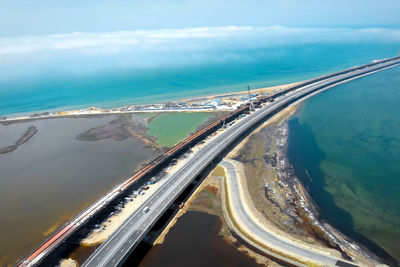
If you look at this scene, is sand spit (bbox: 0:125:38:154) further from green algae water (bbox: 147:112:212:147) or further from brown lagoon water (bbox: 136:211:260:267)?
brown lagoon water (bbox: 136:211:260:267)

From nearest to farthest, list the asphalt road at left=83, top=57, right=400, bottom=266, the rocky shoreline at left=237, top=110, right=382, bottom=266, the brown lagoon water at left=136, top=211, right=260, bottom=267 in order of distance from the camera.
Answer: the rocky shoreline at left=237, top=110, right=382, bottom=266, the asphalt road at left=83, top=57, right=400, bottom=266, the brown lagoon water at left=136, top=211, right=260, bottom=267

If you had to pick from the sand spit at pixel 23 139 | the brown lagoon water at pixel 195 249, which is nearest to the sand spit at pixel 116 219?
the brown lagoon water at pixel 195 249

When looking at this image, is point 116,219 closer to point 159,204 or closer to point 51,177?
point 159,204

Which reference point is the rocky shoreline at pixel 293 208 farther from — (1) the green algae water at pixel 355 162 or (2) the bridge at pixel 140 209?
(2) the bridge at pixel 140 209

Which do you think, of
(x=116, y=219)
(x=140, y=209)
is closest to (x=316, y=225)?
(x=140, y=209)

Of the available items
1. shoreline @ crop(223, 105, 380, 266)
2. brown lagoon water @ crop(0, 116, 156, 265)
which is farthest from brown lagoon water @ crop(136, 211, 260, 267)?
brown lagoon water @ crop(0, 116, 156, 265)

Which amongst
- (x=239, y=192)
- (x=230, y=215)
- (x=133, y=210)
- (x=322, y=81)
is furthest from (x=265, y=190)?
(x=322, y=81)
